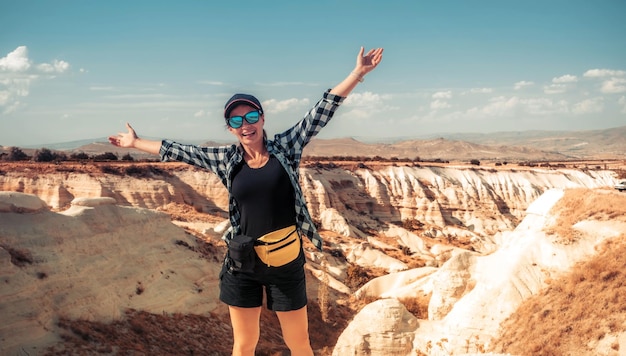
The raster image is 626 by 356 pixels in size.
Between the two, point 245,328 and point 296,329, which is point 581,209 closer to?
point 296,329

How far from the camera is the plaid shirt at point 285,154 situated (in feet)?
11.0

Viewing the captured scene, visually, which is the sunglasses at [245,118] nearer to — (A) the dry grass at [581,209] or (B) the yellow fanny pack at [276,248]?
(B) the yellow fanny pack at [276,248]

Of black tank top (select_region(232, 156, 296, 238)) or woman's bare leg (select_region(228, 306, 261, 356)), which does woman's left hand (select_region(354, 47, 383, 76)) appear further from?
woman's bare leg (select_region(228, 306, 261, 356))

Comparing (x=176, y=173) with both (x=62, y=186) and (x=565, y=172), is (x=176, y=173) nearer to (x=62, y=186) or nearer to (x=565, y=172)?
A: (x=62, y=186)

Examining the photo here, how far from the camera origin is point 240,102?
333cm

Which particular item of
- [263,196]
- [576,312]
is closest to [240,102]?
[263,196]

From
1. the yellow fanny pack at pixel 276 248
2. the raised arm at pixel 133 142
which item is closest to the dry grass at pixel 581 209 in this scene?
the yellow fanny pack at pixel 276 248

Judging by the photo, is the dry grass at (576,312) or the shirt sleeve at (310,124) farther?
the dry grass at (576,312)

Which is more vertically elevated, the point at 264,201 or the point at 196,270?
the point at 264,201

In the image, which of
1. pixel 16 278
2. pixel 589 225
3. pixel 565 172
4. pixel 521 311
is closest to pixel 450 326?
pixel 521 311

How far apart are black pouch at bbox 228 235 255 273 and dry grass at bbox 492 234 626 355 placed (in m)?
8.54

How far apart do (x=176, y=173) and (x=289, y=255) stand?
1549 inches

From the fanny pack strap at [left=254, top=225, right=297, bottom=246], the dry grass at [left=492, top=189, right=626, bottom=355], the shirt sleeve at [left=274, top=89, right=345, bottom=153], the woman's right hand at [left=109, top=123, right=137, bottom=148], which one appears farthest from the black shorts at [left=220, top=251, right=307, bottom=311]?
the dry grass at [left=492, top=189, right=626, bottom=355]

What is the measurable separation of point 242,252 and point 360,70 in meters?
1.63
